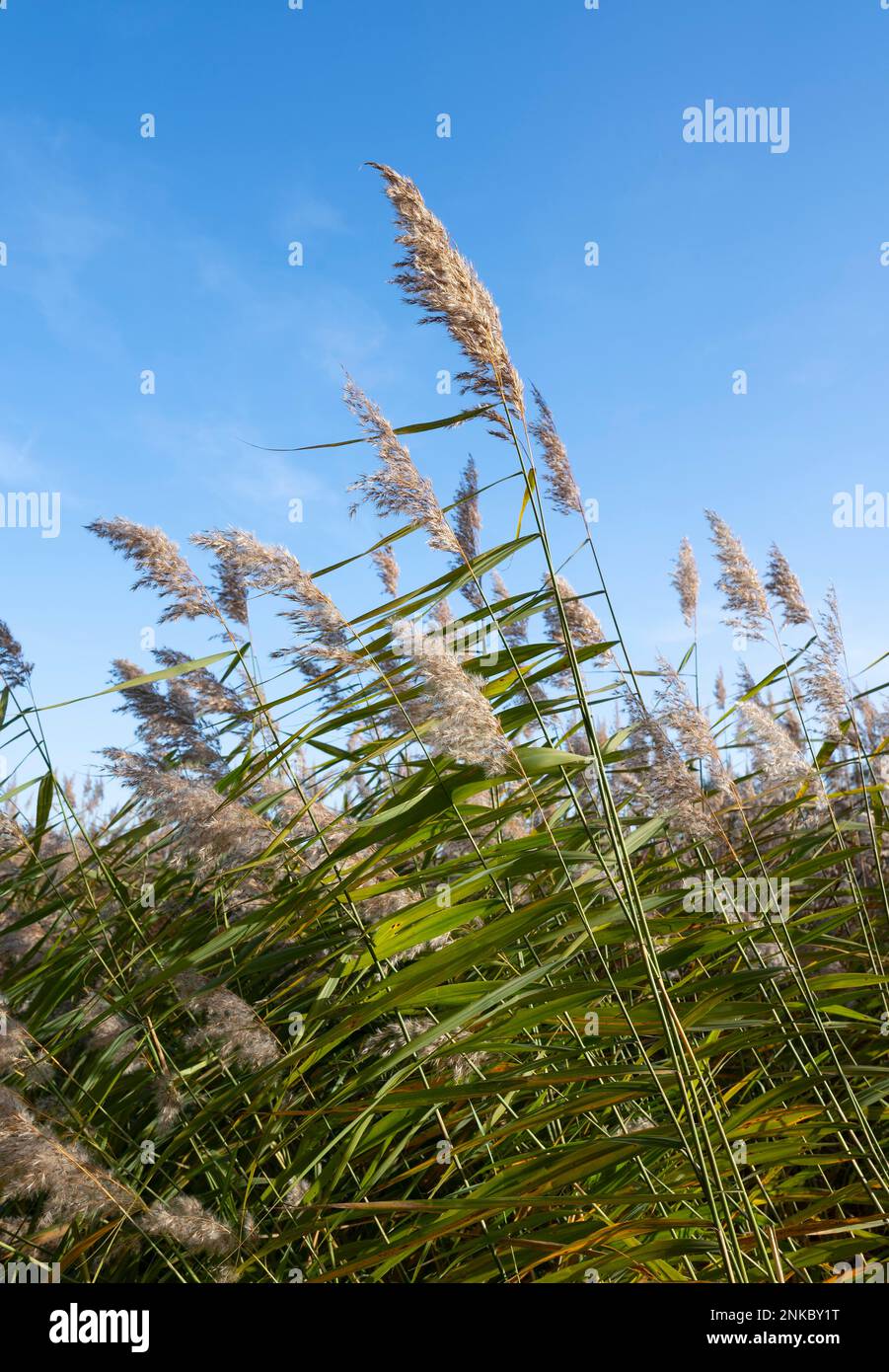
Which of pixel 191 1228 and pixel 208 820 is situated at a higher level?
pixel 208 820

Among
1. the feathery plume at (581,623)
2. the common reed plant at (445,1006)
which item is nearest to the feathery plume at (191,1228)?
the common reed plant at (445,1006)

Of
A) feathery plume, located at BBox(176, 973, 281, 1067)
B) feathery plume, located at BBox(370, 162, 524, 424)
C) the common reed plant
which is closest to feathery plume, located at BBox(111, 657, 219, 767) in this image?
the common reed plant

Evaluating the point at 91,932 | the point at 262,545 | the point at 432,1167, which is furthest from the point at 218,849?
the point at 432,1167

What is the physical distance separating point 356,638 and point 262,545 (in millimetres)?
283

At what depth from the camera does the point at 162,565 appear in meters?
2.28

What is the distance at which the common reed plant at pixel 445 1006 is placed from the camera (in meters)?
1.59

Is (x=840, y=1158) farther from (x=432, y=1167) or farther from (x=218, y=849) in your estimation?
(x=218, y=849)

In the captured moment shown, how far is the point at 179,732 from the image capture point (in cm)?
212

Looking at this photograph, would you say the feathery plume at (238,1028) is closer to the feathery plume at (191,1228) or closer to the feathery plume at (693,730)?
the feathery plume at (191,1228)

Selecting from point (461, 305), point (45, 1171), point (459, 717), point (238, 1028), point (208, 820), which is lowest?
point (45, 1171)

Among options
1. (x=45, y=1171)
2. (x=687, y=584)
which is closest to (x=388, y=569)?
(x=687, y=584)

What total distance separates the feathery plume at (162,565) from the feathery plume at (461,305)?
92 centimetres

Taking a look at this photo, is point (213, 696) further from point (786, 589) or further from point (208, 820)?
point (786, 589)

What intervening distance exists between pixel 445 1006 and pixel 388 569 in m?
1.87
